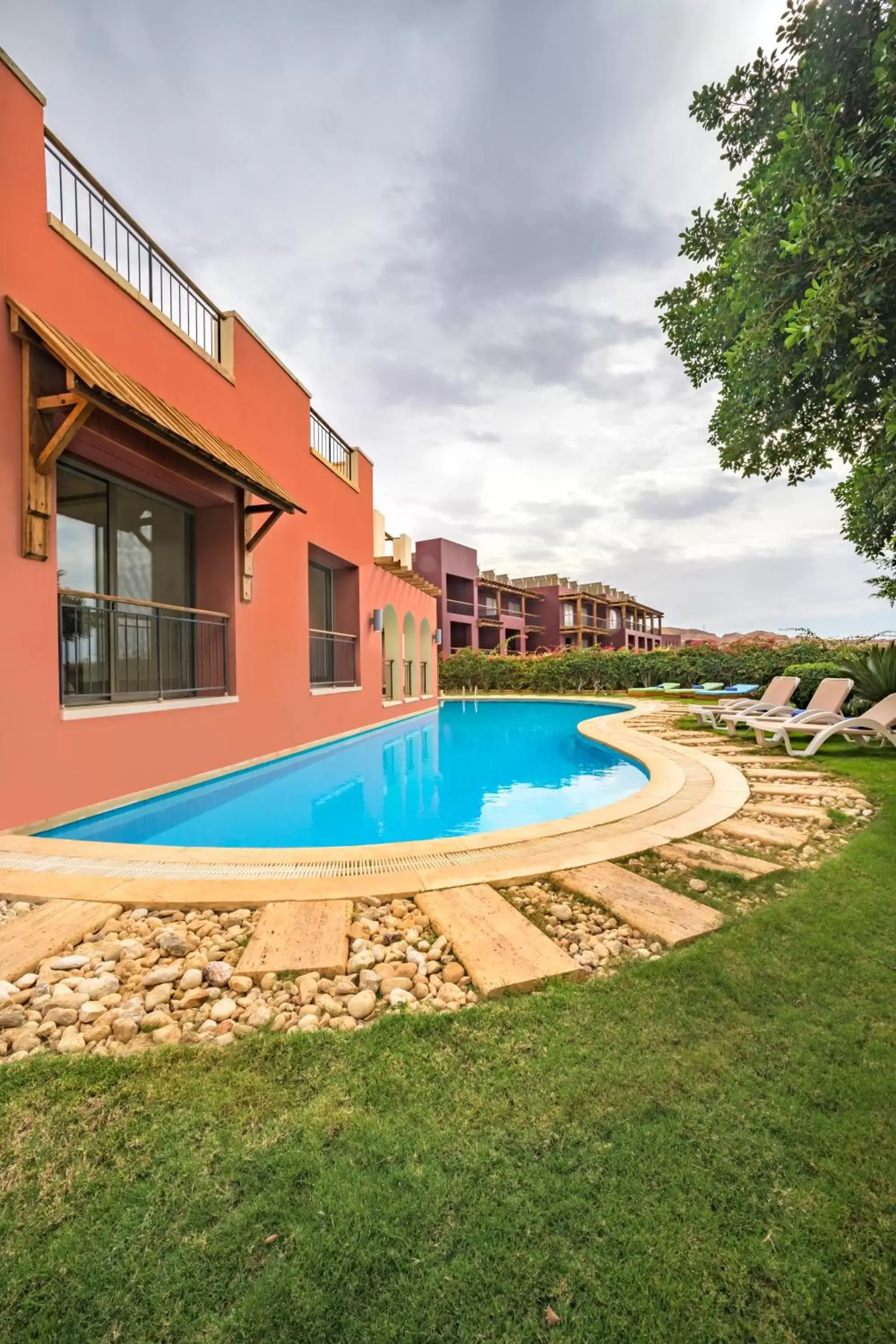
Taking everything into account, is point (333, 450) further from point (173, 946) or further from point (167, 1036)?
point (167, 1036)

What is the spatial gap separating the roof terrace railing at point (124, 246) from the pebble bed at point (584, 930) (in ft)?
26.6

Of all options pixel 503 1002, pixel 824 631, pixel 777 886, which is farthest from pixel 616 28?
pixel 824 631

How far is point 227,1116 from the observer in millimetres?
1776

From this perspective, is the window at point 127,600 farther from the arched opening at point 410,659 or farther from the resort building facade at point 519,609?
the resort building facade at point 519,609

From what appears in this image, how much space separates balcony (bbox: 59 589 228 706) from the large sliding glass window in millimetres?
13

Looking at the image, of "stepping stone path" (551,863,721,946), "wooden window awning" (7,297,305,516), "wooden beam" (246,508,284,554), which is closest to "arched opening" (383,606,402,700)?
"wooden beam" (246,508,284,554)

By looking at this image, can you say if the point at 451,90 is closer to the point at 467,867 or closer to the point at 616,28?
the point at 616,28

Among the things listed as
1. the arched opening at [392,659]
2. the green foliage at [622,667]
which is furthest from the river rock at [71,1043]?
the green foliage at [622,667]

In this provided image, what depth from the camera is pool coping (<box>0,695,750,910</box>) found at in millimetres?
3592

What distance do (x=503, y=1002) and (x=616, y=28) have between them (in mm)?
12076

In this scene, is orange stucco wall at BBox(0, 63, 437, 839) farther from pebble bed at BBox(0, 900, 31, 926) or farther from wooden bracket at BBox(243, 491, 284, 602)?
pebble bed at BBox(0, 900, 31, 926)

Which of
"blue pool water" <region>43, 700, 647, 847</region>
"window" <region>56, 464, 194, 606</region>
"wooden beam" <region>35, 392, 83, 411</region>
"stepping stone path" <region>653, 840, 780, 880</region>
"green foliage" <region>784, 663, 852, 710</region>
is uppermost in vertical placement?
"wooden beam" <region>35, 392, 83, 411</region>

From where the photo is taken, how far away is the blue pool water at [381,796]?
19.9 ft

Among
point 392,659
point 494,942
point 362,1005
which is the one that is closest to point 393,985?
point 362,1005
